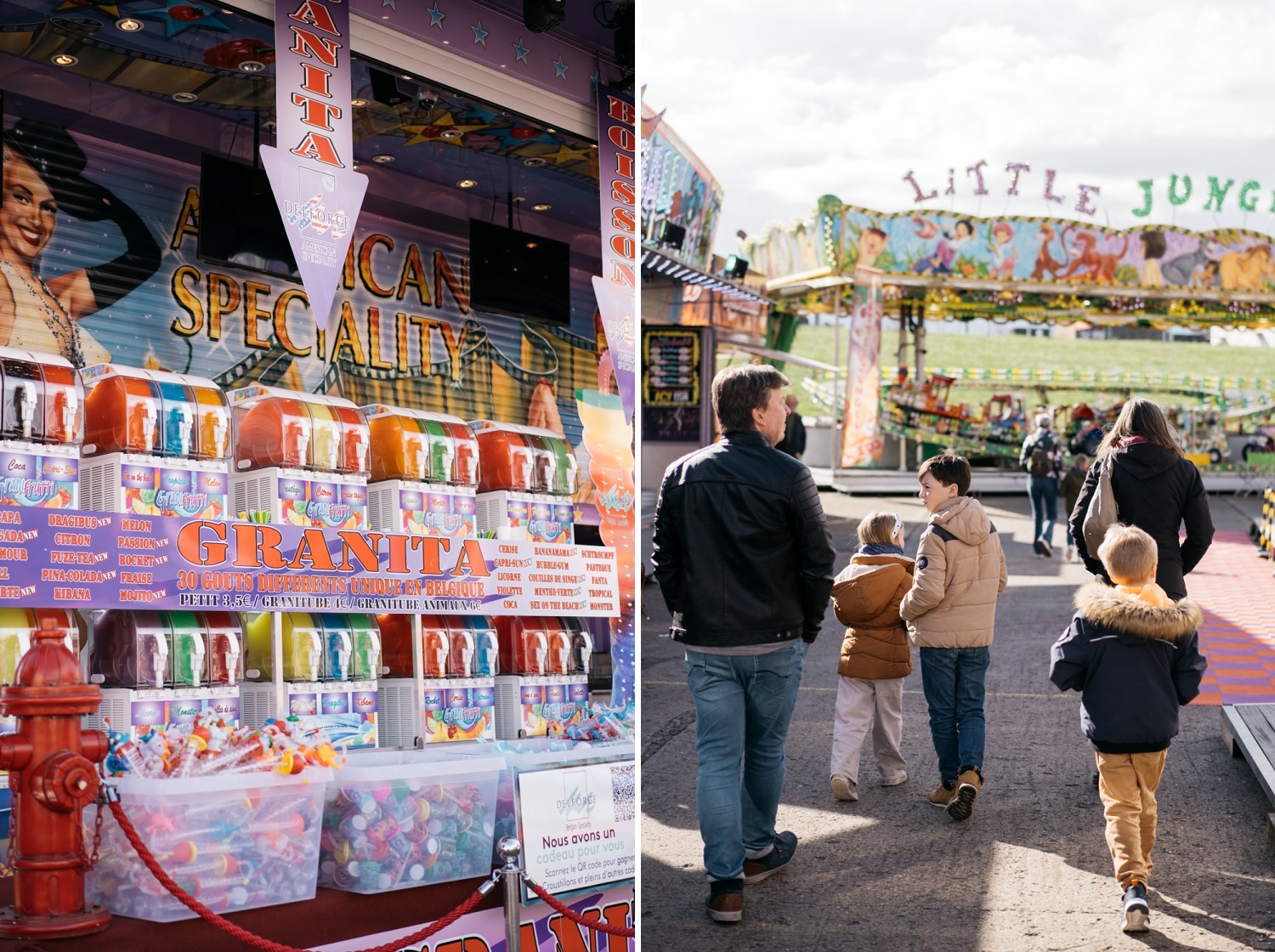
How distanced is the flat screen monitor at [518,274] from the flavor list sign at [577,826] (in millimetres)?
1877

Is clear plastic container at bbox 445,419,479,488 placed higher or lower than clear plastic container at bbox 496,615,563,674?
higher

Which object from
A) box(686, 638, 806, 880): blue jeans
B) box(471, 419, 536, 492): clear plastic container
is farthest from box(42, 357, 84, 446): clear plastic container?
box(686, 638, 806, 880): blue jeans

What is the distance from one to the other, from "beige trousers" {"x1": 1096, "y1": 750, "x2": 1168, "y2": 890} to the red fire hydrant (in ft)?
11.0

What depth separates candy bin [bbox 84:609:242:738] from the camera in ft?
13.8

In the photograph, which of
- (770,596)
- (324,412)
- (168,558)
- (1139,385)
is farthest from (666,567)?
(1139,385)

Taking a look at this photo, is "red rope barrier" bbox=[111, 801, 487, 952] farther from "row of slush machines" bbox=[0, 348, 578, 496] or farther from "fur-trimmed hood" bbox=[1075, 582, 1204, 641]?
"fur-trimmed hood" bbox=[1075, 582, 1204, 641]

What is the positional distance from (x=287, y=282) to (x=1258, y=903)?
4.12 meters

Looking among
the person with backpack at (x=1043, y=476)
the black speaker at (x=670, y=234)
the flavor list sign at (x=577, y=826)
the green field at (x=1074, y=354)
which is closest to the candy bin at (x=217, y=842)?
the flavor list sign at (x=577, y=826)

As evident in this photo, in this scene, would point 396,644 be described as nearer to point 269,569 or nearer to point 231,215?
point 269,569

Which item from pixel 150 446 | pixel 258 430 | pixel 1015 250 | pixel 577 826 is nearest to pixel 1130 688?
pixel 577 826

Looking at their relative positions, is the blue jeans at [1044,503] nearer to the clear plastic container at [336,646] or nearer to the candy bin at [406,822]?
the candy bin at [406,822]

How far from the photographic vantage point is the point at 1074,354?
2702 inches

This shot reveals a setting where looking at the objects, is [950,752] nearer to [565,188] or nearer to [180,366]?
[565,188]

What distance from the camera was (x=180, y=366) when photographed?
15.1 ft
